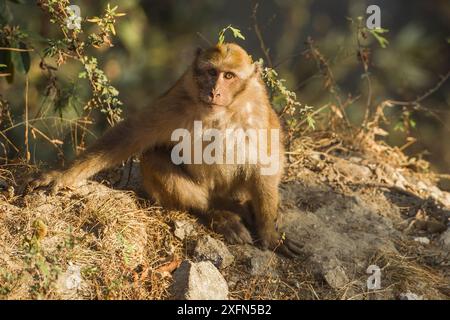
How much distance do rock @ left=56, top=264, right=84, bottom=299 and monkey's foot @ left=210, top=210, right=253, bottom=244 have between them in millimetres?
1329

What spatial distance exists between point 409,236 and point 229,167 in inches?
67.3

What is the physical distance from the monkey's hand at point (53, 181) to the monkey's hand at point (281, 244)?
159cm

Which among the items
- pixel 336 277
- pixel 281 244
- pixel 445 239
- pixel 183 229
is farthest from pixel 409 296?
pixel 183 229

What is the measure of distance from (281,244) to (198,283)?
1089mm

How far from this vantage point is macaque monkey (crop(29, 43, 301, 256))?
17.7 ft

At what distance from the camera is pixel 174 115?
5.50 meters

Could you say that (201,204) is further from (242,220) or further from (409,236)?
(409,236)

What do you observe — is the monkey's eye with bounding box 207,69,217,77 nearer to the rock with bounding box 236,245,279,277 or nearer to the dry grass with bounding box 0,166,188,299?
the dry grass with bounding box 0,166,188,299

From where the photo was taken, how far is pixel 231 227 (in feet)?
18.2

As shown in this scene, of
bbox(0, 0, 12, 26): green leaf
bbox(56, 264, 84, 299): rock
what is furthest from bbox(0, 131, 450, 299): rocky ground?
bbox(0, 0, 12, 26): green leaf

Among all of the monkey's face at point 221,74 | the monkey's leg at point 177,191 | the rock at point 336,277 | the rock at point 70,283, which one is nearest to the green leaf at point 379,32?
the monkey's face at point 221,74

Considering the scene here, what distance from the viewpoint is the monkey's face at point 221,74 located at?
5203 mm

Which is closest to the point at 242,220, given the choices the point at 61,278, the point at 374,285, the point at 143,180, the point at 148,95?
the point at 143,180

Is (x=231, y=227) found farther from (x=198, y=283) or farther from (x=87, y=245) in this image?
(x=87, y=245)
